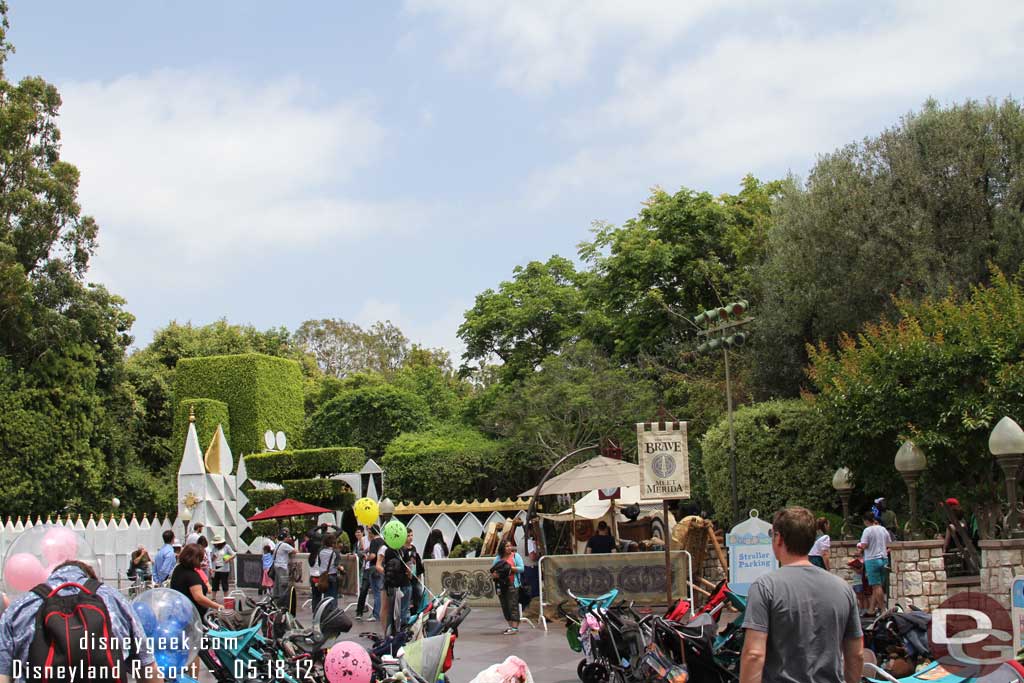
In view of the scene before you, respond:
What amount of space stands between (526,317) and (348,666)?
34457mm

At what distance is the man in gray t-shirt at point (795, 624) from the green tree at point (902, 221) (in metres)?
20.2

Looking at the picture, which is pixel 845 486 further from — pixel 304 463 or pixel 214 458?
pixel 304 463

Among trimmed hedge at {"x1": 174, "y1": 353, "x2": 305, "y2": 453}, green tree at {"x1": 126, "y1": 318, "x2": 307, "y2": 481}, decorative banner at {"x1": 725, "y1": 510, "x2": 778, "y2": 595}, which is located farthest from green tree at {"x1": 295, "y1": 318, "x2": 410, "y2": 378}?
decorative banner at {"x1": 725, "y1": 510, "x2": 778, "y2": 595}

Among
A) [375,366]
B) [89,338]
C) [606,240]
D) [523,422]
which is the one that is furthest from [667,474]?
[375,366]

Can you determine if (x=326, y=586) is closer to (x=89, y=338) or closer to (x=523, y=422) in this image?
(x=523, y=422)

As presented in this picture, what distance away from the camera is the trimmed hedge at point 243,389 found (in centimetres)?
4278

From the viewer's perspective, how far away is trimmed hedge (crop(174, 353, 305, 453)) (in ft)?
140

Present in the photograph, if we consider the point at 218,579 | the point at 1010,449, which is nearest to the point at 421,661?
the point at 1010,449

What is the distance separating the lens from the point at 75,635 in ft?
14.5

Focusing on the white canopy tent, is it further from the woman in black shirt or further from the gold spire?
the gold spire

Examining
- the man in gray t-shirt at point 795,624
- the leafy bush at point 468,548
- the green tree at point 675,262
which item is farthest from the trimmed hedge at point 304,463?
the man in gray t-shirt at point 795,624

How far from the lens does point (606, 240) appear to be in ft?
127

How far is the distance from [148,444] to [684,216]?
25.9 meters

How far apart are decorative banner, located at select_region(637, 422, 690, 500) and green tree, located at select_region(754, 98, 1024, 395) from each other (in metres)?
11.0
